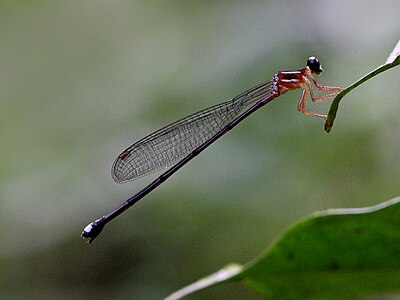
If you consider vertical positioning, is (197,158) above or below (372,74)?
above

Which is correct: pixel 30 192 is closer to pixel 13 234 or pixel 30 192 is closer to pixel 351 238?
pixel 13 234

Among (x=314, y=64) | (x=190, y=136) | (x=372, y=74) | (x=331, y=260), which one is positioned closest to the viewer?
(x=372, y=74)

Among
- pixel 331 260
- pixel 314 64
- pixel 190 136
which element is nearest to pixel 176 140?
pixel 190 136

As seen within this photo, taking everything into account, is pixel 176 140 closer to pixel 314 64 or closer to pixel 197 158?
pixel 197 158

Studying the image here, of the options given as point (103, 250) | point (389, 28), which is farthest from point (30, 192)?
point (389, 28)

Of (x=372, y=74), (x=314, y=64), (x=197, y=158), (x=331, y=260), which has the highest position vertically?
(x=197, y=158)

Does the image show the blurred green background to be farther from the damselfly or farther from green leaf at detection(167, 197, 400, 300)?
green leaf at detection(167, 197, 400, 300)
